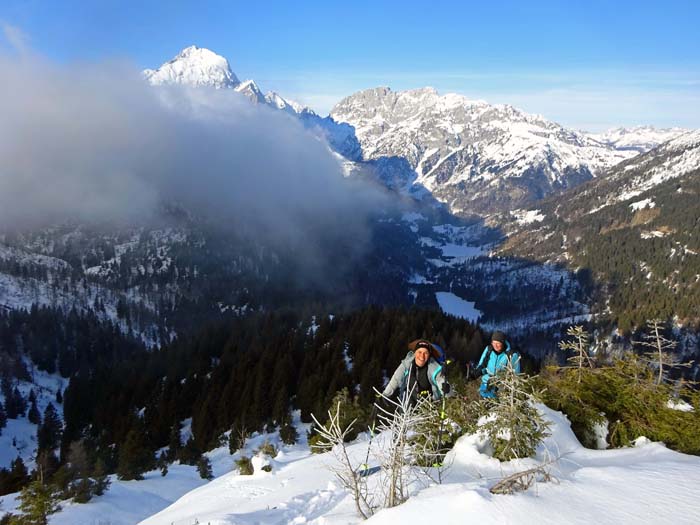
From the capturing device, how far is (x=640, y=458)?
939 centimetres

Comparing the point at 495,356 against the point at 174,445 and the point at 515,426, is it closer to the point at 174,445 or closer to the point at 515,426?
the point at 515,426

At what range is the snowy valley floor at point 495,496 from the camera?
240 inches

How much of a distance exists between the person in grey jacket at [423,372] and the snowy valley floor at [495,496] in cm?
150

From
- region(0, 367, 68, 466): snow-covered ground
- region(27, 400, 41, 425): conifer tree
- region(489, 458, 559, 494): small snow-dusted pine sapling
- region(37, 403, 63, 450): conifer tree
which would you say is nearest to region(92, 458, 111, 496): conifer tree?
region(489, 458, 559, 494): small snow-dusted pine sapling

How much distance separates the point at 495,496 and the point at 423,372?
5.33 meters

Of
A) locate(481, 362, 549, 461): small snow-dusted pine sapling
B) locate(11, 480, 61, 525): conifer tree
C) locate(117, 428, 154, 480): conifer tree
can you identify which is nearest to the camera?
locate(481, 362, 549, 461): small snow-dusted pine sapling

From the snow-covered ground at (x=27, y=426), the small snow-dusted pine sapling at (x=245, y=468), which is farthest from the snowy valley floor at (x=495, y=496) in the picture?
the snow-covered ground at (x=27, y=426)

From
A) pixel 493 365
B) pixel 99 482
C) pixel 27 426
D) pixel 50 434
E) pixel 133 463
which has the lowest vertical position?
pixel 27 426

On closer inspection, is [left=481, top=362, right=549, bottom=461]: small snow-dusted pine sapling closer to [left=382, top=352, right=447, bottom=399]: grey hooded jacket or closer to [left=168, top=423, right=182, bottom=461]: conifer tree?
[left=382, top=352, right=447, bottom=399]: grey hooded jacket

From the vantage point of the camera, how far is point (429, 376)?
38.9 ft

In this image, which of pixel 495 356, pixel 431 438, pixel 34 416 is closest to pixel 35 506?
pixel 431 438

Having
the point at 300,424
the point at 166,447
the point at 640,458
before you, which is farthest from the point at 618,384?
the point at 166,447

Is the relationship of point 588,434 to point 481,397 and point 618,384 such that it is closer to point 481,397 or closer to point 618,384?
→ point 618,384

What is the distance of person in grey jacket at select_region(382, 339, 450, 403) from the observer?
11.6 m
